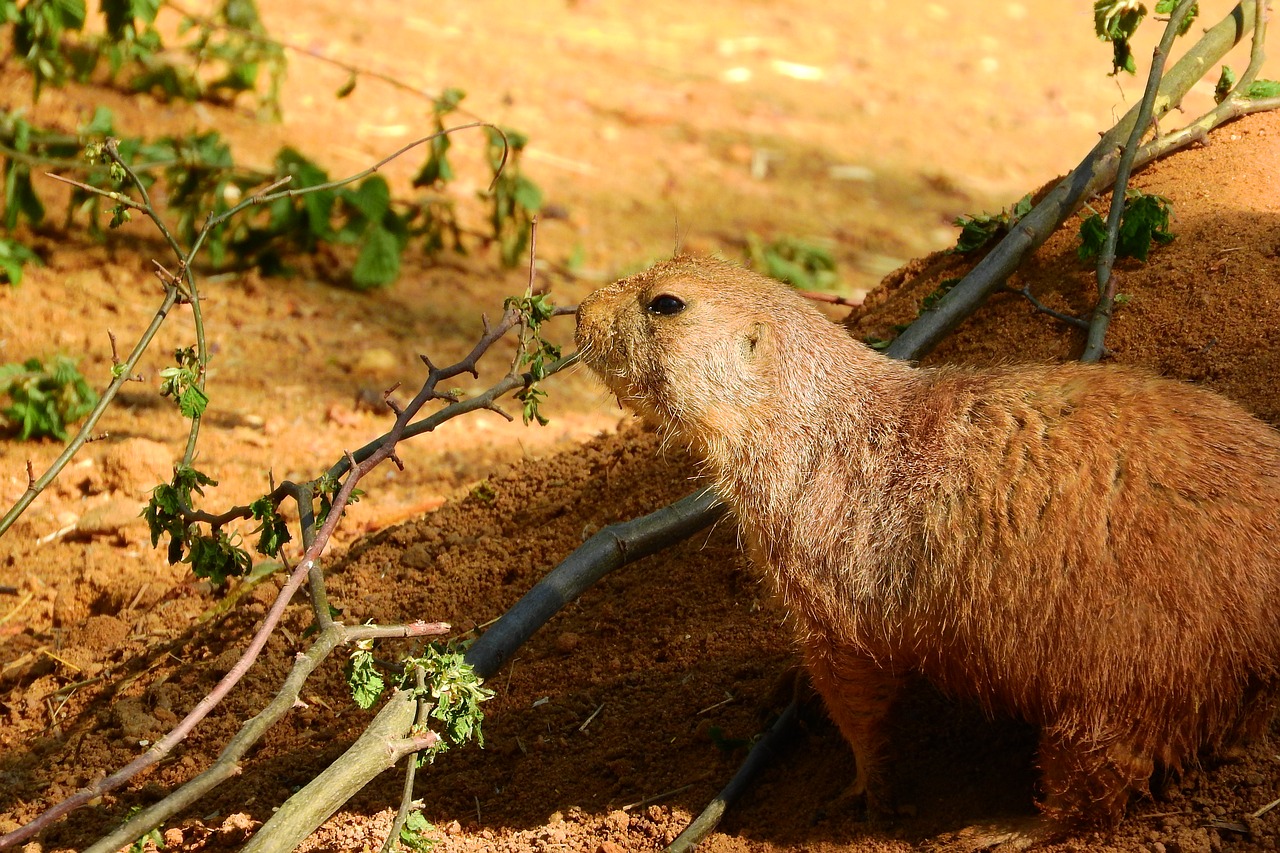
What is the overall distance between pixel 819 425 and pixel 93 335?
4130mm

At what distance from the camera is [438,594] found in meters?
4.15

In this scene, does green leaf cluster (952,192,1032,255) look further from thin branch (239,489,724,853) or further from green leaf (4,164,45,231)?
green leaf (4,164,45,231)

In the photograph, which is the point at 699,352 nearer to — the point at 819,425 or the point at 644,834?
the point at 819,425

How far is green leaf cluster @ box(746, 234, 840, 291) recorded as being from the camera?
7.86 meters

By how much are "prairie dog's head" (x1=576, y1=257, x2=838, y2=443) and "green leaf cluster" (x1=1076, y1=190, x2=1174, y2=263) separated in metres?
1.11

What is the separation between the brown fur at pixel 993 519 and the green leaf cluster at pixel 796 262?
4398mm

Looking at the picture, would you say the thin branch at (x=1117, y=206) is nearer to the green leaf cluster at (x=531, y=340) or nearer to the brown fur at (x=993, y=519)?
the brown fur at (x=993, y=519)

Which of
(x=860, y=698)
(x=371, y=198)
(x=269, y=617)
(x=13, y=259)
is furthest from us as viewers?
(x=371, y=198)

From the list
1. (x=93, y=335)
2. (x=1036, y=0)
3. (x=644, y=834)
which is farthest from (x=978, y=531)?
(x=1036, y=0)

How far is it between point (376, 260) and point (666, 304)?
3845mm

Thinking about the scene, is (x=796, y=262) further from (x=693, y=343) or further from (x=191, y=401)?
(x=191, y=401)

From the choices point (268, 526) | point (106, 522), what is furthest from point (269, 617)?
point (106, 522)

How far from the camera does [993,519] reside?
2801mm

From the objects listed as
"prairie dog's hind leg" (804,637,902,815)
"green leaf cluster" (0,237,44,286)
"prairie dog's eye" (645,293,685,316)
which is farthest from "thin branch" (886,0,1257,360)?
"green leaf cluster" (0,237,44,286)
